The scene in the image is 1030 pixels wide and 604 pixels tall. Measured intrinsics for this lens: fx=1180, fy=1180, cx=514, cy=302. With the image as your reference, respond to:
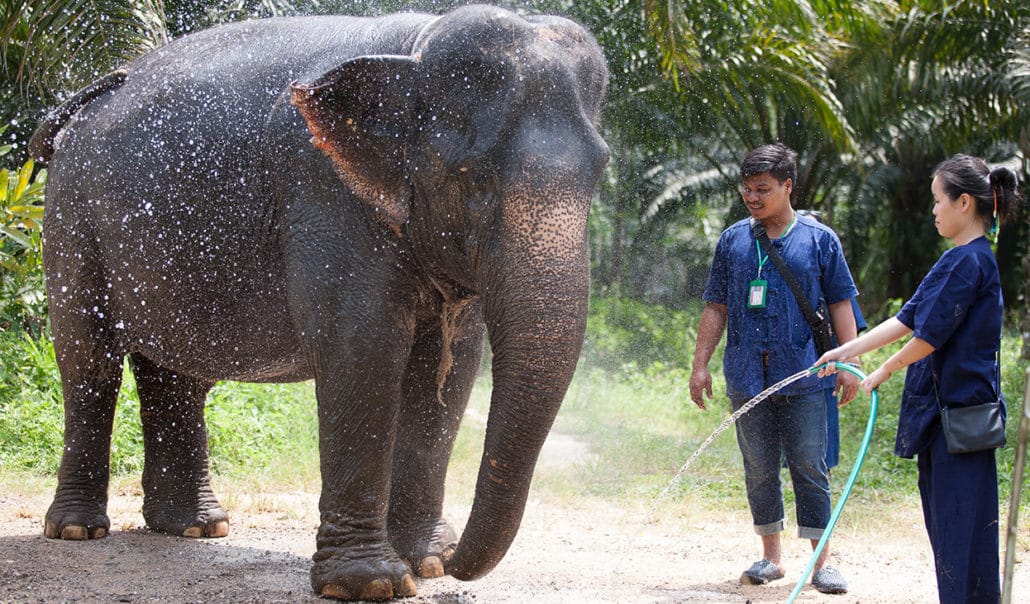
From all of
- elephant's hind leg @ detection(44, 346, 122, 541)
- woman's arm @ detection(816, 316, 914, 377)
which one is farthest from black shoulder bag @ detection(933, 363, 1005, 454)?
elephant's hind leg @ detection(44, 346, 122, 541)

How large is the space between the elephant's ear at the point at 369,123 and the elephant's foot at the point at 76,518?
2445 mm

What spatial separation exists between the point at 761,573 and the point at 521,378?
1806mm

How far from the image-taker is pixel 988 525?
359cm

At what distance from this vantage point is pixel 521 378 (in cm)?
374

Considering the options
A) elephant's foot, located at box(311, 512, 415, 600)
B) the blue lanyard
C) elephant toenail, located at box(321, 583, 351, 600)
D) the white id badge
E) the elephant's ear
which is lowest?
elephant toenail, located at box(321, 583, 351, 600)

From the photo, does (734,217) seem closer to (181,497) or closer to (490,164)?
(181,497)

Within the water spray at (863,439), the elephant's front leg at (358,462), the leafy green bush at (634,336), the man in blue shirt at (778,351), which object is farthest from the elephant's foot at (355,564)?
the leafy green bush at (634,336)

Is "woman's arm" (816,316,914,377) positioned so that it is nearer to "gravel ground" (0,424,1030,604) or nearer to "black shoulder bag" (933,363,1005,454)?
"black shoulder bag" (933,363,1005,454)

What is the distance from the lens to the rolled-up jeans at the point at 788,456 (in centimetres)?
476

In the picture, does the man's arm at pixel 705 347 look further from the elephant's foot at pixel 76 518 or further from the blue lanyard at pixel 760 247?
the elephant's foot at pixel 76 518

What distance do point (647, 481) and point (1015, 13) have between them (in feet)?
23.9

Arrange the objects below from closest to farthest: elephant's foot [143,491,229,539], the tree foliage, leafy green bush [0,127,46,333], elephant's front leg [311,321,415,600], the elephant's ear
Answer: the elephant's ear, elephant's front leg [311,321,415,600], elephant's foot [143,491,229,539], leafy green bush [0,127,46,333], the tree foliage

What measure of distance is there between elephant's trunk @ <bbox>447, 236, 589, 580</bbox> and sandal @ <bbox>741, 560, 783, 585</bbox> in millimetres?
1518

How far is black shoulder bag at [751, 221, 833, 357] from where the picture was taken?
4.77 meters
